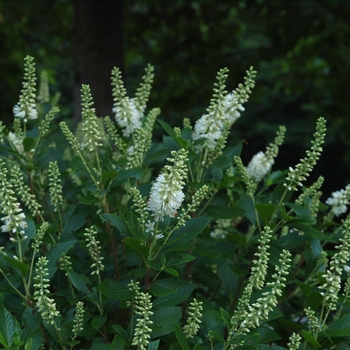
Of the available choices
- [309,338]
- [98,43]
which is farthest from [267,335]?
[98,43]

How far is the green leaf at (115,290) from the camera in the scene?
194 centimetres

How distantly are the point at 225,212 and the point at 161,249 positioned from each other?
41cm

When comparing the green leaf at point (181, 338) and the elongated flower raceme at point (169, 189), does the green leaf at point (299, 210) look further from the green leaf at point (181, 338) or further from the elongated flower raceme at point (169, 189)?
the green leaf at point (181, 338)

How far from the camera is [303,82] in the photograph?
8797 mm

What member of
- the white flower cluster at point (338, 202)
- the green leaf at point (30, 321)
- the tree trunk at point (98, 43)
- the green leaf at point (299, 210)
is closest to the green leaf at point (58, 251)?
the green leaf at point (30, 321)

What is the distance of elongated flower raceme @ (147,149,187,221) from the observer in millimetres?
1754

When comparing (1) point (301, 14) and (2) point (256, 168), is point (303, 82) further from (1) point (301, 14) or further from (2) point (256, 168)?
(2) point (256, 168)

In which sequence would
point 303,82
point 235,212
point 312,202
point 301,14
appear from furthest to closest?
point 303,82 < point 301,14 < point 312,202 < point 235,212

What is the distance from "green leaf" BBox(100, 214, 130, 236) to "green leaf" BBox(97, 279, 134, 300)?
168 millimetres

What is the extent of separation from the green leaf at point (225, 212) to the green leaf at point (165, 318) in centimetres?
46

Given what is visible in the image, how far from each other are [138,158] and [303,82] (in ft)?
22.3

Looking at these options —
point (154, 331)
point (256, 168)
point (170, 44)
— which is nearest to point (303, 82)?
point (170, 44)

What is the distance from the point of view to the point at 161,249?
204 centimetres

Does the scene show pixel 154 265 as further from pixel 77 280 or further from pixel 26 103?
pixel 26 103
